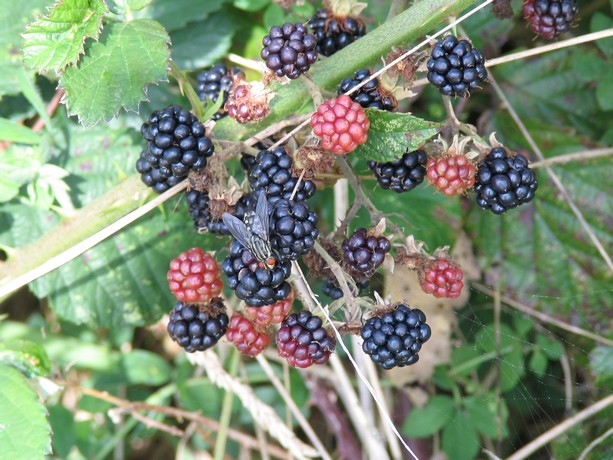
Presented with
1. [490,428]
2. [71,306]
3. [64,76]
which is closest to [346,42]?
[64,76]

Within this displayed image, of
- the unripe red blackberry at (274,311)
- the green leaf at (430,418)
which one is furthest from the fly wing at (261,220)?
the green leaf at (430,418)

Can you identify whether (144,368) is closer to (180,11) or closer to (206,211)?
(206,211)

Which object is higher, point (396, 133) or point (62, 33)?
point (62, 33)

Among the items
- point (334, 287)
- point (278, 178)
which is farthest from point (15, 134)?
point (334, 287)

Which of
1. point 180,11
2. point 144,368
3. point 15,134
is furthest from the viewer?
point 144,368

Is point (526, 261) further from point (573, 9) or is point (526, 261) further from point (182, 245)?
point (182, 245)

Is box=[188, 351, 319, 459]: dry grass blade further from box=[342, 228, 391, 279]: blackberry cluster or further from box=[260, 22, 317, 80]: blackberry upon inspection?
box=[260, 22, 317, 80]: blackberry
